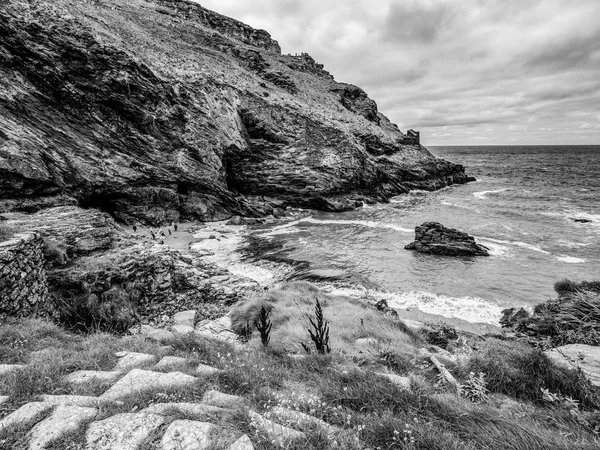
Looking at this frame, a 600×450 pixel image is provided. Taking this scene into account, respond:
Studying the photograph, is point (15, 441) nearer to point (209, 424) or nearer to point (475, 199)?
point (209, 424)

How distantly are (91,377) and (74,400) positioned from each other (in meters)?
0.83

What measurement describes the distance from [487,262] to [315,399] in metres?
26.3

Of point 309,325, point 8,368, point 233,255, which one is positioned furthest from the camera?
point 233,255

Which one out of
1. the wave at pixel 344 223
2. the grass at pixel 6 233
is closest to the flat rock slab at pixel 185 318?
the grass at pixel 6 233

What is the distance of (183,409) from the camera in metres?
3.57

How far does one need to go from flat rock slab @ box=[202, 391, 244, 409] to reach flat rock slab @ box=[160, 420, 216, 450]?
1.83 ft

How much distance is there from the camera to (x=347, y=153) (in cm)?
5325

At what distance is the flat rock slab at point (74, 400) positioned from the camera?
12.3 feet

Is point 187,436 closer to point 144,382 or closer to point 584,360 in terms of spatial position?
point 144,382

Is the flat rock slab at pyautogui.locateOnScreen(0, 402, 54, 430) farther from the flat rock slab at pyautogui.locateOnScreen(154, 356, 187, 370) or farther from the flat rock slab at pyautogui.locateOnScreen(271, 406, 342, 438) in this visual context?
the flat rock slab at pyautogui.locateOnScreen(271, 406, 342, 438)

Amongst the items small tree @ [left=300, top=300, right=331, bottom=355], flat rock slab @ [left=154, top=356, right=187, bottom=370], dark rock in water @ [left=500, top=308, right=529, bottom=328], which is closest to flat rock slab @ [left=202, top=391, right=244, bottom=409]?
flat rock slab @ [left=154, top=356, right=187, bottom=370]

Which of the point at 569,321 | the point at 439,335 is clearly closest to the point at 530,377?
the point at 439,335

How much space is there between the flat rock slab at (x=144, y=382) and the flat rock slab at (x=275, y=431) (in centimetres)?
154

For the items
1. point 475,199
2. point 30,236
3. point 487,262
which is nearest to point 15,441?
point 30,236
